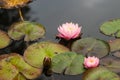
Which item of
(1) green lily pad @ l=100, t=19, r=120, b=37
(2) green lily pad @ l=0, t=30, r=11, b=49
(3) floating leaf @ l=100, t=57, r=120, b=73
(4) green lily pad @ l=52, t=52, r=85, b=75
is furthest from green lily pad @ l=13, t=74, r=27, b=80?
(1) green lily pad @ l=100, t=19, r=120, b=37

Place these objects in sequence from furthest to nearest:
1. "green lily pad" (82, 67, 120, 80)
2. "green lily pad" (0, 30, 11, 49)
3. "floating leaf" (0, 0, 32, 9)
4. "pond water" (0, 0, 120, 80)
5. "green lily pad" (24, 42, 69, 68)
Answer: "floating leaf" (0, 0, 32, 9) → "pond water" (0, 0, 120, 80) → "green lily pad" (0, 30, 11, 49) → "green lily pad" (24, 42, 69, 68) → "green lily pad" (82, 67, 120, 80)

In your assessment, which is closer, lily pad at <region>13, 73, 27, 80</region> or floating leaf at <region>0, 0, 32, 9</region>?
lily pad at <region>13, 73, 27, 80</region>

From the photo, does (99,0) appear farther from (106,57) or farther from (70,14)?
(106,57)

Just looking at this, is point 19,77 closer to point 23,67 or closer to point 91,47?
point 23,67

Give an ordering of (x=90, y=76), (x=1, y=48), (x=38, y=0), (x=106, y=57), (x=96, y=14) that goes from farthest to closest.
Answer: (x=38, y=0) < (x=96, y=14) < (x=1, y=48) < (x=106, y=57) < (x=90, y=76)

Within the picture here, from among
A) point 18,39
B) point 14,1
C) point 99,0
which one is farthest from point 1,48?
point 99,0

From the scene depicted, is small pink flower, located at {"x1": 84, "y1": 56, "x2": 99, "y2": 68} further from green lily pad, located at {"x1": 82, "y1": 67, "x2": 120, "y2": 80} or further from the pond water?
the pond water

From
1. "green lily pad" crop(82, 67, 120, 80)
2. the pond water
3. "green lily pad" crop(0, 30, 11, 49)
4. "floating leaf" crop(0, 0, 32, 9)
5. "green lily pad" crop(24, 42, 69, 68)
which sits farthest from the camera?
"floating leaf" crop(0, 0, 32, 9)
